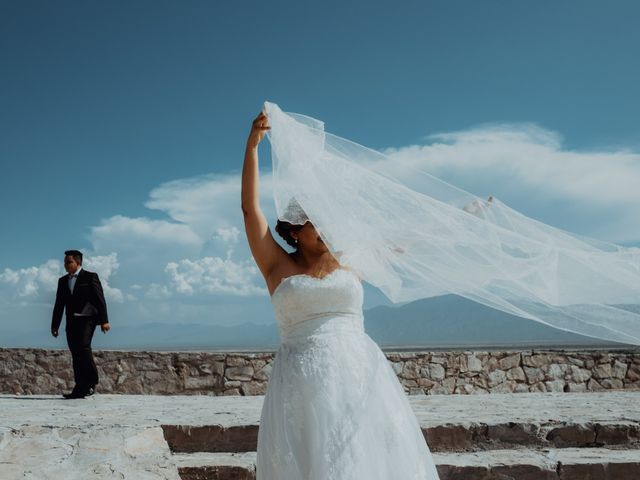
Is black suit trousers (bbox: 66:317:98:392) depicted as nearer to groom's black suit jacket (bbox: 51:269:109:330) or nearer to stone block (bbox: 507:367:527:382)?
groom's black suit jacket (bbox: 51:269:109:330)

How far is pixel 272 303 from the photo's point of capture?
10.1 feet

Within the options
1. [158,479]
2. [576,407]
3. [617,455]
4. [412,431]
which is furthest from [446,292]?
[576,407]

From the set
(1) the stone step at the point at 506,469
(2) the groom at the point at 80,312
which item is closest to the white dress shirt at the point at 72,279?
(2) the groom at the point at 80,312

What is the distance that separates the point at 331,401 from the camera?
2879 mm

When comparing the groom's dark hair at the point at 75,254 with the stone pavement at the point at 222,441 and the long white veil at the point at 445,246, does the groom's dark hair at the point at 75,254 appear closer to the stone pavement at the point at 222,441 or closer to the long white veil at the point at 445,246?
the stone pavement at the point at 222,441

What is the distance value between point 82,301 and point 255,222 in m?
6.59

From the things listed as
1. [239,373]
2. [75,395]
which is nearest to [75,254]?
[75,395]

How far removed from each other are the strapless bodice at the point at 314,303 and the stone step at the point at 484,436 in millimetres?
3058

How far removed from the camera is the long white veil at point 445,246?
11.2 feet

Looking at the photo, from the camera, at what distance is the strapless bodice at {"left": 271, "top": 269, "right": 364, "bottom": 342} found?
2975mm

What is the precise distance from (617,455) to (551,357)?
564 cm

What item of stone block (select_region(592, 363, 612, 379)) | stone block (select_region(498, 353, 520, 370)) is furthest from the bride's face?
stone block (select_region(592, 363, 612, 379))

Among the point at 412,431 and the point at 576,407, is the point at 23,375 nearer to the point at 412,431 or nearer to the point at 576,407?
the point at 576,407

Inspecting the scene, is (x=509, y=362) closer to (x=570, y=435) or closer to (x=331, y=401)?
(x=570, y=435)
